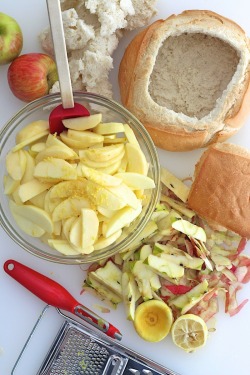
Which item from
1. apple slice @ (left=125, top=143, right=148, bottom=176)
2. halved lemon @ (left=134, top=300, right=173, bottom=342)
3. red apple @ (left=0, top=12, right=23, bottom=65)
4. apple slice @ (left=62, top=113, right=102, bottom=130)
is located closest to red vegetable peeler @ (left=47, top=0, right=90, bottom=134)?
apple slice @ (left=62, top=113, right=102, bottom=130)

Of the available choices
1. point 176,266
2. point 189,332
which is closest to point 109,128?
point 176,266

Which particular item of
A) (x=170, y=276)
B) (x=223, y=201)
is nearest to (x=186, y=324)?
(x=170, y=276)

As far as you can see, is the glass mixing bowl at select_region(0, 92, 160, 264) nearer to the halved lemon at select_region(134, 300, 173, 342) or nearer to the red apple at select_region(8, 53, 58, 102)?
the red apple at select_region(8, 53, 58, 102)

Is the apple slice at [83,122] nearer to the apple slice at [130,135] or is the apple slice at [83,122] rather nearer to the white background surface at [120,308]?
the apple slice at [130,135]

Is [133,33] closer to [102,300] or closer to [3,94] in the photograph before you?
[3,94]

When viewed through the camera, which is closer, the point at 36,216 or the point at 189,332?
the point at 36,216

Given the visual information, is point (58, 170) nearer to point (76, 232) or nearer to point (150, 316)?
point (76, 232)

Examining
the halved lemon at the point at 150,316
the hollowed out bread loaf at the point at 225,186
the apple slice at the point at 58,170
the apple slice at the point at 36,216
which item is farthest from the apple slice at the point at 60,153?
the halved lemon at the point at 150,316
